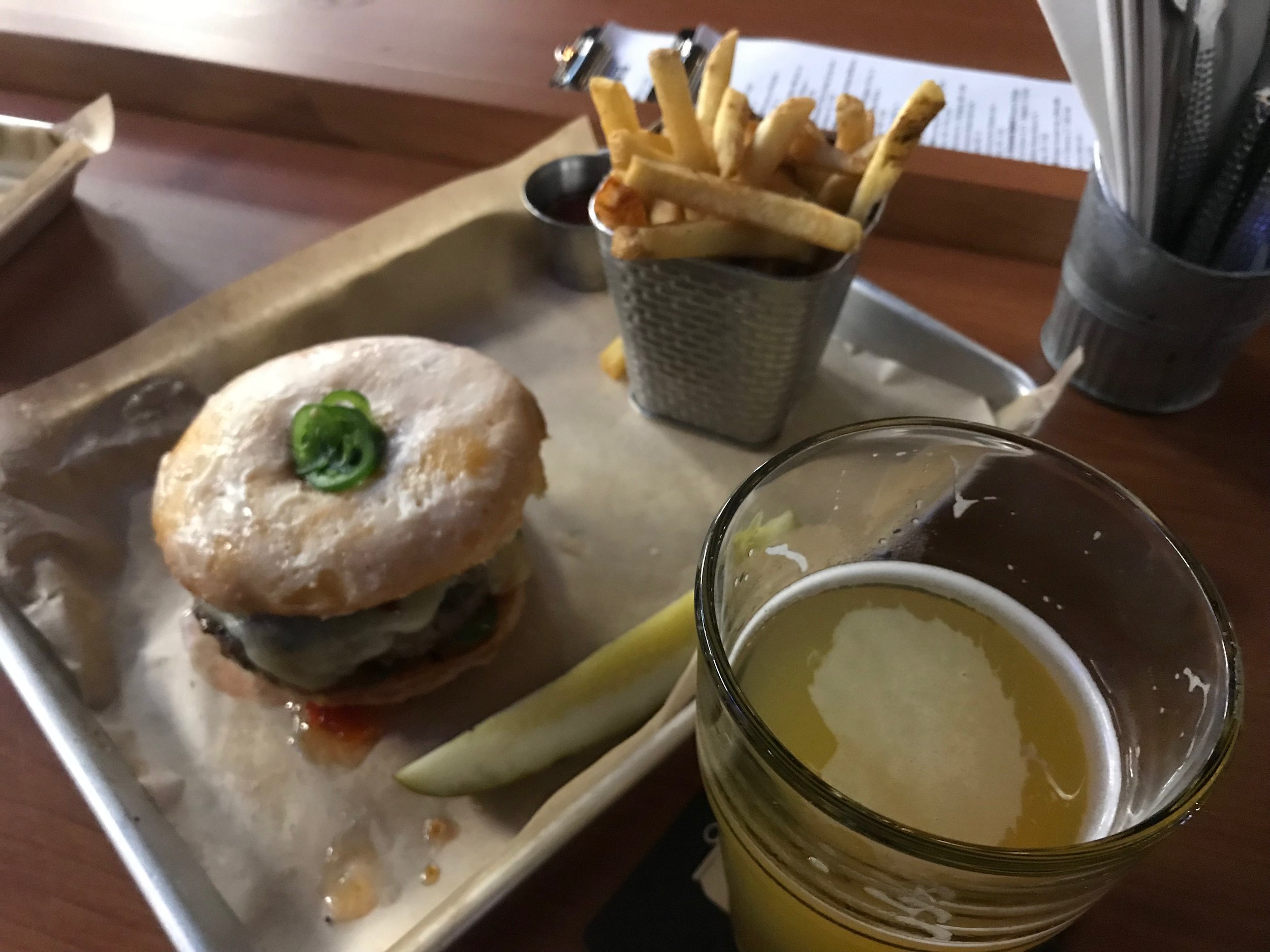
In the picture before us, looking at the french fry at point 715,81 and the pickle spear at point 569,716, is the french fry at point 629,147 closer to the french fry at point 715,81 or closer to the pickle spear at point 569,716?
the french fry at point 715,81

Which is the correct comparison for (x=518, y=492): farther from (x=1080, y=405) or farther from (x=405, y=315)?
(x=1080, y=405)

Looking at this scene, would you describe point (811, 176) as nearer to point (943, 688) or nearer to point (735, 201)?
point (735, 201)

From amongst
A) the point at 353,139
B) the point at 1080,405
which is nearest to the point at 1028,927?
the point at 1080,405

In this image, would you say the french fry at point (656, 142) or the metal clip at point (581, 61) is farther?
the metal clip at point (581, 61)

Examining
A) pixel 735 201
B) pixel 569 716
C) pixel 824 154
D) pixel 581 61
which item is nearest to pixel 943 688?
pixel 569 716

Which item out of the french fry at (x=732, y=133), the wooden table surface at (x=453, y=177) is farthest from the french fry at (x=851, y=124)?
the wooden table surface at (x=453, y=177)

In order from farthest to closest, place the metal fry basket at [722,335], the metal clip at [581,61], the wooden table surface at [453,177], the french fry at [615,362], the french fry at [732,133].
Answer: the metal clip at [581,61], the french fry at [615,362], the metal fry basket at [722,335], the french fry at [732,133], the wooden table surface at [453,177]

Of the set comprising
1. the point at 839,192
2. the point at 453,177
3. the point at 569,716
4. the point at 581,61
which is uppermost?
the point at 839,192
